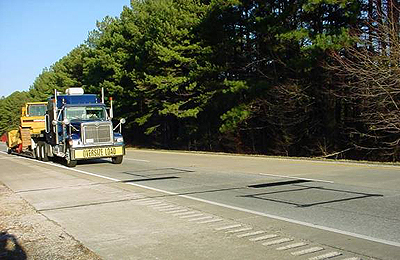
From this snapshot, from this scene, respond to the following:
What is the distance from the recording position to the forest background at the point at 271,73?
22344mm

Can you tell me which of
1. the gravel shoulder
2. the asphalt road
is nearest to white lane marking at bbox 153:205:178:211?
the asphalt road

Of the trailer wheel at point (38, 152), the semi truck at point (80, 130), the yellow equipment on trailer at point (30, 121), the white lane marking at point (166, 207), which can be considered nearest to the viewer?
the white lane marking at point (166, 207)

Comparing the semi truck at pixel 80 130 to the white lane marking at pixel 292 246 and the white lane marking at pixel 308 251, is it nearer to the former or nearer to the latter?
the white lane marking at pixel 292 246

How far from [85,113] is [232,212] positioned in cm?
1395

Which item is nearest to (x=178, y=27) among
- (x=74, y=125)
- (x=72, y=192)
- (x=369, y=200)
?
(x=74, y=125)

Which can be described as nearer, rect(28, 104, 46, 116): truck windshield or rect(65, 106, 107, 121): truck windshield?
rect(65, 106, 107, 121): truck windshield

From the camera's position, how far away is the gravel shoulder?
6.15 metres

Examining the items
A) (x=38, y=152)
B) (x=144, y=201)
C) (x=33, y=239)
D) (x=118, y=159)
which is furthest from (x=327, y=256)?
(x=38, y=152)

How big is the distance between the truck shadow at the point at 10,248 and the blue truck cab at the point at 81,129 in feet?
39.7

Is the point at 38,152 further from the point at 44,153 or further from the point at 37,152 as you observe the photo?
the point at 44,153

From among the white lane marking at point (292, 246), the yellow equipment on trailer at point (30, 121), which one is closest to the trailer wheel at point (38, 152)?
the yellow equipment on trailer at point (30, 121)

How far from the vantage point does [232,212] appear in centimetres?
858

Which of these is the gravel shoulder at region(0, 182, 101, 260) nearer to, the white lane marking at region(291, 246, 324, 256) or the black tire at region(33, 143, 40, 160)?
the white lane marking at region(291, 246, 324, 256)

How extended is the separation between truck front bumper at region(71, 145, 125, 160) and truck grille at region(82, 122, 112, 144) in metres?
0.32
